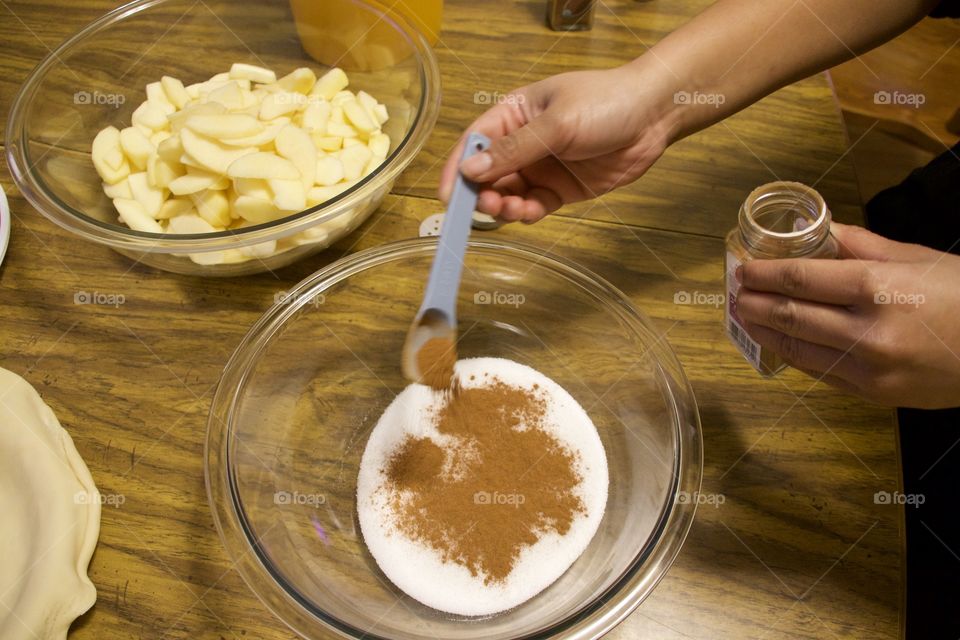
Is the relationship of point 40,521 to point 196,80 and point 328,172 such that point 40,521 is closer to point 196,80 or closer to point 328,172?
point 328,172

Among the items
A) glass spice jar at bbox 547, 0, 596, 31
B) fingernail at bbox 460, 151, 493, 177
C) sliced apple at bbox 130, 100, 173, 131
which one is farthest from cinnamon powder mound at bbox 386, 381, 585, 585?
glass spice jar at bbox 547, 0, 596, 31

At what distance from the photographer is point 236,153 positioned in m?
0.92

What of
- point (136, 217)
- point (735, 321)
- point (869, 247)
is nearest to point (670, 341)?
point (735, 321)

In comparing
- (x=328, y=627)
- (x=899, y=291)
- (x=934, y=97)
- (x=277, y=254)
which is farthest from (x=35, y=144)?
(x=934, y=97)

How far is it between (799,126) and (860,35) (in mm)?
252

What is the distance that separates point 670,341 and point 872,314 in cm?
32

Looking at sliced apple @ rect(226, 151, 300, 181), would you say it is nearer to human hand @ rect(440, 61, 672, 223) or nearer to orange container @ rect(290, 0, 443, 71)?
human hand @ rect(440, 61, 672, 223)

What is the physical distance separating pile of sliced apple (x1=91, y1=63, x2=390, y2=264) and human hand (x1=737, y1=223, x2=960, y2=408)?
59cm

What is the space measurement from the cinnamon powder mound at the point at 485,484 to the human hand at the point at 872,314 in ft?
1.00

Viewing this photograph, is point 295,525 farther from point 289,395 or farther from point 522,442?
point 522,442

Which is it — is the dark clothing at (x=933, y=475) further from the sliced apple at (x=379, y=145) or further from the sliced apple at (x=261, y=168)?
the sliced apple at (x=261, y=168)

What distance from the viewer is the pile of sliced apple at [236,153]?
2.97 ft

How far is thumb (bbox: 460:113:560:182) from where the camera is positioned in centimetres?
82

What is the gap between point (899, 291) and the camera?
2.15ft
